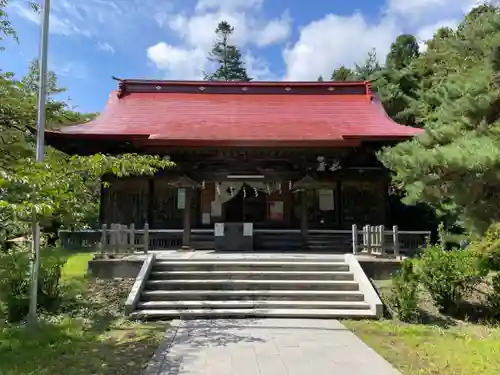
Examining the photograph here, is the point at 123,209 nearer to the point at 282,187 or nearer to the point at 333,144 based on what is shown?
the point at 282,187

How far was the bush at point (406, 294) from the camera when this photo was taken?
25.0 feet

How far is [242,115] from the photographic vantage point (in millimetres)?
15852

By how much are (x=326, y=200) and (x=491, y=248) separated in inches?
274

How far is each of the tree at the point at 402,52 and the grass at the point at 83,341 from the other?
3016 centimetres

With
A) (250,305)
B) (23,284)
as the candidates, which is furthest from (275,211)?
(23,284)

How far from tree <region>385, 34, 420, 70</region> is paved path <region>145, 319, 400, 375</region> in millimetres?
29717

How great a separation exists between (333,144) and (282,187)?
292 centimetres

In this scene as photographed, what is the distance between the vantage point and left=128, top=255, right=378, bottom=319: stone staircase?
790 cm

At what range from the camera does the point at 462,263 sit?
789 cm

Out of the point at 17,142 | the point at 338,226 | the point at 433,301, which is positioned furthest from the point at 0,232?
the point at 338,226

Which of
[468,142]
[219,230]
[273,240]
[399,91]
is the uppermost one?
[399,91]

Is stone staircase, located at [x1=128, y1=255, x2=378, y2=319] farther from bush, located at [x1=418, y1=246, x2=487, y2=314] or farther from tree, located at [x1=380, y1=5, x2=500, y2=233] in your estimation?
tree, located at [x1=380, y1=5, x2=500, y2=233]

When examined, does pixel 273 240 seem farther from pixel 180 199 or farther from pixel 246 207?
pixel 180 199

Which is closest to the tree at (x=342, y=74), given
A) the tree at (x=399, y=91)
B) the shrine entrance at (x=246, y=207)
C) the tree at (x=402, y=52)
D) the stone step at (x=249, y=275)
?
the tree at (x=402, y=52)
